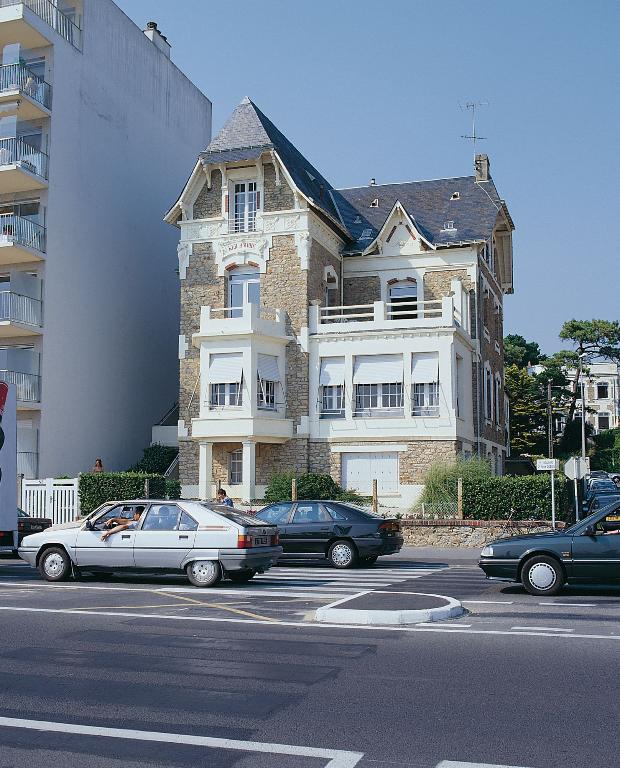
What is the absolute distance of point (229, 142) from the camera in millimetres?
35438

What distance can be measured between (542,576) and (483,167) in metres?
32.4

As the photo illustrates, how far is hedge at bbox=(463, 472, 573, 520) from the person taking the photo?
26.0 m

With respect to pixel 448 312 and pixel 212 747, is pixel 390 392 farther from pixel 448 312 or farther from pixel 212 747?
pixel 212 747

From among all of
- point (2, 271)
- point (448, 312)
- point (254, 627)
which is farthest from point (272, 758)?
point (2, 271)

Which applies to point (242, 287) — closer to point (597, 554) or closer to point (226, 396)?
point (226, 396)

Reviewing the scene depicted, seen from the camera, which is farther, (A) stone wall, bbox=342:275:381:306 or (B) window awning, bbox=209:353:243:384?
(A) stone wall, bbox=342:275:381:306

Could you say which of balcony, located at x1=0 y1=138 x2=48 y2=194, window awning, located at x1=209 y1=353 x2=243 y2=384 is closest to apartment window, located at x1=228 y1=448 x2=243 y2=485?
window awning, located at x1=209 y1=353 x2=243 y2=384

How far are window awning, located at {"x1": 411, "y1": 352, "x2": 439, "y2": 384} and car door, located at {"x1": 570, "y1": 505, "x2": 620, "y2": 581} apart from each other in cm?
1899

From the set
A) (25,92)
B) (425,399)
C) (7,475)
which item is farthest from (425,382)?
(7,475)

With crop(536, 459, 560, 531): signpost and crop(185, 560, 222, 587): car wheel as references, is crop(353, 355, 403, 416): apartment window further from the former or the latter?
crop(185, 560, 222, 587): car wheel

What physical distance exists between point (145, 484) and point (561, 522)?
12654mm

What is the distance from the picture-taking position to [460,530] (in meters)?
25.7

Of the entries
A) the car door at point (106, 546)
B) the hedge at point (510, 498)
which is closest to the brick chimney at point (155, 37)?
the hedge at point (510, 498)

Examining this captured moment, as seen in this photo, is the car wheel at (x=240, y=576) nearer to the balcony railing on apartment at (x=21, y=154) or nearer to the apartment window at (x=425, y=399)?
the apartment window at (x=425, y=399)
